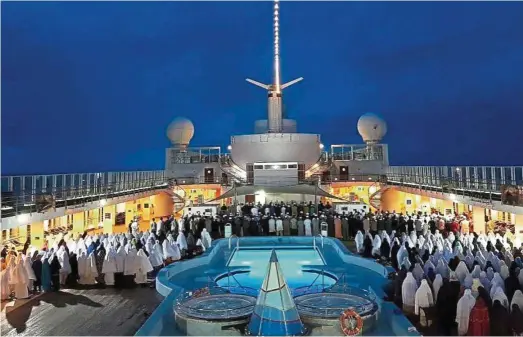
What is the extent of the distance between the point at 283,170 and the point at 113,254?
17.7 meters

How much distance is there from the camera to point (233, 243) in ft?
48.7

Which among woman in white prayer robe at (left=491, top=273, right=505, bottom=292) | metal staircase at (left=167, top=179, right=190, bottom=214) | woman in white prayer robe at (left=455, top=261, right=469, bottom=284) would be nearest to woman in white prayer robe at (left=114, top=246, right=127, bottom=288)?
woman in white prayer robe at (left=455, top=261, right=469, bottom=284)

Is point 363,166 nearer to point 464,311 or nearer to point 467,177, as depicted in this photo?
point 467,177

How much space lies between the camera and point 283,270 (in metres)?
12.2

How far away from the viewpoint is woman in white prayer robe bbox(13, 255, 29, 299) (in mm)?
8836

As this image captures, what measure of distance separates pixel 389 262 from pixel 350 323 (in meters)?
5.56

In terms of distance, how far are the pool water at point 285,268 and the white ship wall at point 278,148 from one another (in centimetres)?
1529

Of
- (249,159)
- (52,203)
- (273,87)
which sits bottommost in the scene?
(52,203)

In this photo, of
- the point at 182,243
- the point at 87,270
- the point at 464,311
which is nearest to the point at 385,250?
the point at 464,311

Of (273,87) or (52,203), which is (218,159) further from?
(52,203)

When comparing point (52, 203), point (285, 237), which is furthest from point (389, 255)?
point (52, 203)

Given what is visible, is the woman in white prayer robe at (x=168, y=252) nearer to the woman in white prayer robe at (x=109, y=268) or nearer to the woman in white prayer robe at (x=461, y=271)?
the woman in white prayer robe at (x=109, y=268)

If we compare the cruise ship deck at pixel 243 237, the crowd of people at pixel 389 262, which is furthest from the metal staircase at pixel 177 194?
the crowd of people at pixel 389 262

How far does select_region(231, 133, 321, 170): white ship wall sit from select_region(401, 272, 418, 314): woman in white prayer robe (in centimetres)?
2119
